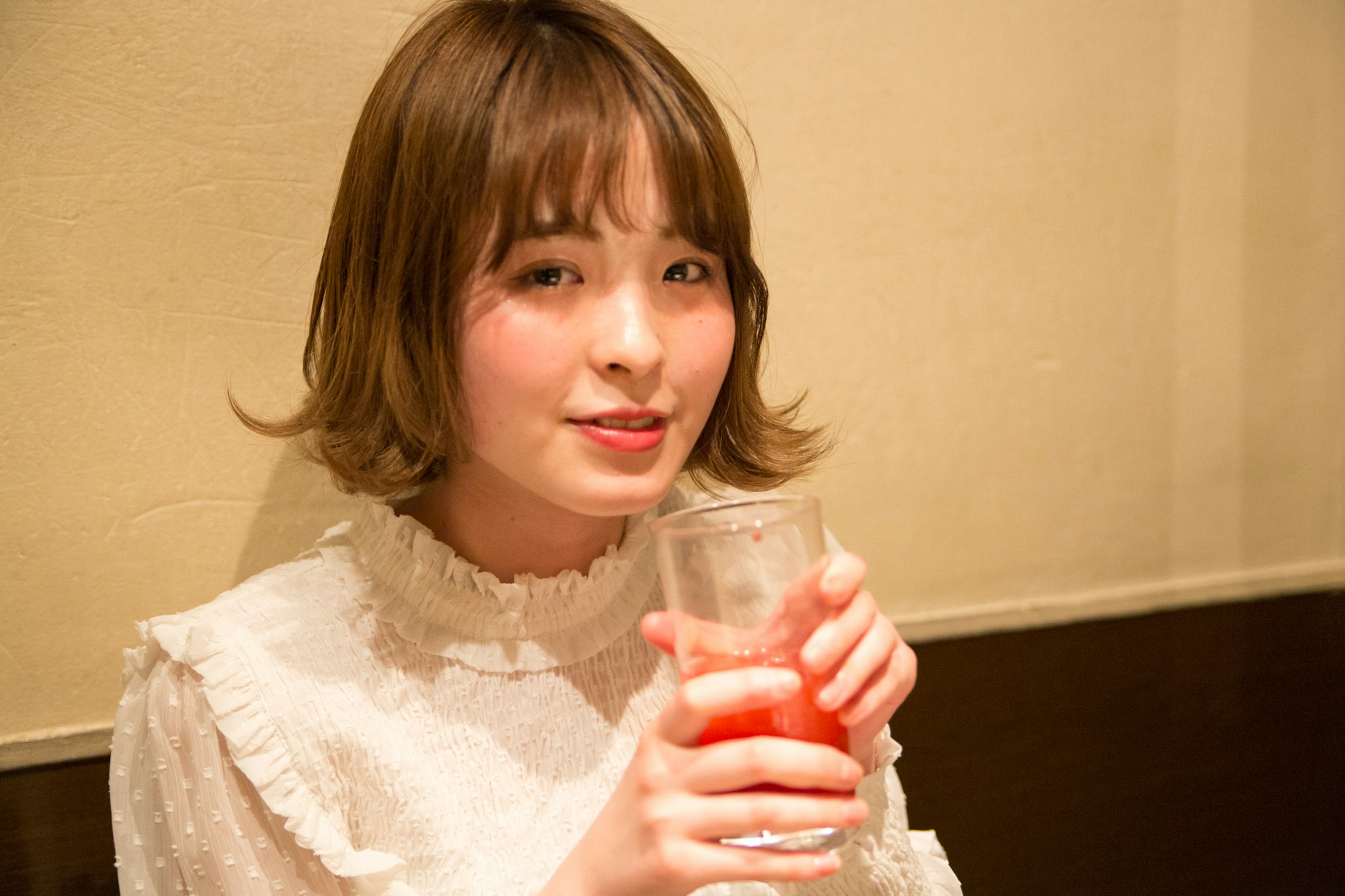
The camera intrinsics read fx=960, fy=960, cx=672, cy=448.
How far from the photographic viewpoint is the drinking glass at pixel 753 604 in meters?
0.58

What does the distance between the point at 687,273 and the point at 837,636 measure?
15.1 inches

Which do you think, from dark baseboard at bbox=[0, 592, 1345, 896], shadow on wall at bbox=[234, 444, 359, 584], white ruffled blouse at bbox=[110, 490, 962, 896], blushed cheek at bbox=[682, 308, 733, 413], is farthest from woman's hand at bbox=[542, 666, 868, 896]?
dark baseboard at bbox=[0, 592, 1345, 896]

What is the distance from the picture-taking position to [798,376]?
134cm

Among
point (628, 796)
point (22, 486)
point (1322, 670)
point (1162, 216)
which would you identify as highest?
point (1162, 216)

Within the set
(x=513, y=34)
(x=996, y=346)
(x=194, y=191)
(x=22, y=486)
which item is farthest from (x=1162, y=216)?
(x=22, y=486)

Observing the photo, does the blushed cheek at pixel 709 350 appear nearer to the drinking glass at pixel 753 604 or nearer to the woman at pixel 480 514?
the woman at pixel 480 514

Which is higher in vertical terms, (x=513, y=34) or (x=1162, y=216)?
(x=513, y=34)

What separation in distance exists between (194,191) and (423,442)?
436 millimetres

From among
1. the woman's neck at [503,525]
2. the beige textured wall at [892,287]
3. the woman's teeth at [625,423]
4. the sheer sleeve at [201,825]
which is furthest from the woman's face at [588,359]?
the beige textured wall at [892,287]

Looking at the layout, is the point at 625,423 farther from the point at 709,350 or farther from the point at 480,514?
the point at 480,514

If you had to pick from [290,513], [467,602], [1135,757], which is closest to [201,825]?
[467,602]

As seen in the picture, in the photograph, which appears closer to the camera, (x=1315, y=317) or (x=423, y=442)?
(x=423, y=442)

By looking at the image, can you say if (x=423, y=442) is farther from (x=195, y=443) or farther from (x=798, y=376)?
(x=798, y=376)

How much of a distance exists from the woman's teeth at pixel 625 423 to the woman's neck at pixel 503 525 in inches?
6.3
